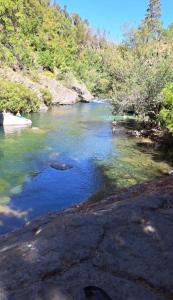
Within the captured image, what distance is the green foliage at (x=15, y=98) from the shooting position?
4372 centimetres

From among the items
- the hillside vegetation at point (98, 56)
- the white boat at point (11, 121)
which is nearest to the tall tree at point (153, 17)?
the hillside vegetation at point (98, 56)

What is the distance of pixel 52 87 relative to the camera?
6888 cm

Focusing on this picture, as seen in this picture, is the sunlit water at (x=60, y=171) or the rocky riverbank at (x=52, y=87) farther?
the rocky riverbank at (x=52, y=87)

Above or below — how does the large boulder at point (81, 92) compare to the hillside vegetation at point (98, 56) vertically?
below

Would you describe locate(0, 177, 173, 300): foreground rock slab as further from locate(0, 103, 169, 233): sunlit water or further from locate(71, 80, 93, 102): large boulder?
locate(71, 80, 93, 102): large boulder

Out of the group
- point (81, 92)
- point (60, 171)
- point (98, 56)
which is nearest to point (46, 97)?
point (81, 92)

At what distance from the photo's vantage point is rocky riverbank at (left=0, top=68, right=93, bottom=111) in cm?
5883

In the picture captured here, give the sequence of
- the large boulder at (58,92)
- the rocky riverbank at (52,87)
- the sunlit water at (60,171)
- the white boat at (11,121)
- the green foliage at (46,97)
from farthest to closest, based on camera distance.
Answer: the large boulder at (58,92), the green foliage at (46,97), the rocky riverbank at (52,87), the white boat at (11,121), the sunlit water at (60,171)

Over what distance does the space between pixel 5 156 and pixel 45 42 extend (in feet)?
226

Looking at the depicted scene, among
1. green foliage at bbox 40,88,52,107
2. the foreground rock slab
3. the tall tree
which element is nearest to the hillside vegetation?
the tall tree

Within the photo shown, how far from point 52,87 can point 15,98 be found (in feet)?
80.7

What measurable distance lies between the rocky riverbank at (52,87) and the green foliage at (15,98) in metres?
5.77

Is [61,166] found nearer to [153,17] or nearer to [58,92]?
[58,92]

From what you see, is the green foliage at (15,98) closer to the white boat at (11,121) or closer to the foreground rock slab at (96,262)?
the white boat at (11,121)
